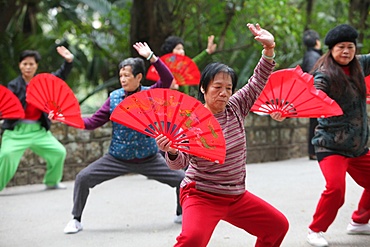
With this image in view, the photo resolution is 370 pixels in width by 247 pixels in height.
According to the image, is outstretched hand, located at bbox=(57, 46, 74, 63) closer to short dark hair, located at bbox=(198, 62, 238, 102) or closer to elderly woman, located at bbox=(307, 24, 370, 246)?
elderly woman, located at bbox=(307, 24, 370, 246)

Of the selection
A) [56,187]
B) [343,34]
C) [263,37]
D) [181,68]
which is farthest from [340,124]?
[56,187]

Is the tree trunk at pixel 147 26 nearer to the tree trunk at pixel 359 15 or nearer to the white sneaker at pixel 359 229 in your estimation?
the tree trunk at pixel 359 15

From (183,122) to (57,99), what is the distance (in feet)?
7.51

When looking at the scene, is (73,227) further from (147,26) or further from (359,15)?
(359,15)

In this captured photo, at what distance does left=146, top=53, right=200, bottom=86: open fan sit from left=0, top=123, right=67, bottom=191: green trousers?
60.0 inches

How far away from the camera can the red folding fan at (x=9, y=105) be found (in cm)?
590

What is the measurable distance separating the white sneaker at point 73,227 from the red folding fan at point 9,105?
1.53m

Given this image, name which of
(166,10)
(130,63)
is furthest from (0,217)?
(166,10)

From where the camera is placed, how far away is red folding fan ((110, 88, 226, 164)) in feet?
10.3

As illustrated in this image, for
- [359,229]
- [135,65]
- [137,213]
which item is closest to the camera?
[359,229]

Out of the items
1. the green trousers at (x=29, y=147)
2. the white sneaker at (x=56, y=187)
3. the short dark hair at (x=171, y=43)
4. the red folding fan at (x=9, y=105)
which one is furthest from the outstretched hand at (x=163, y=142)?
the white sneaker at (x=56, y=187)

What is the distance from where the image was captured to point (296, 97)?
4.18m

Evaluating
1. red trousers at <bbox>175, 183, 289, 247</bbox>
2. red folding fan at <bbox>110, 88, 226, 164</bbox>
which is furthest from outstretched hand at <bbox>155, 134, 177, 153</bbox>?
red trousers at <bbox>175, 183, 289, 247</bbox>

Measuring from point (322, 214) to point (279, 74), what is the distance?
110cm
